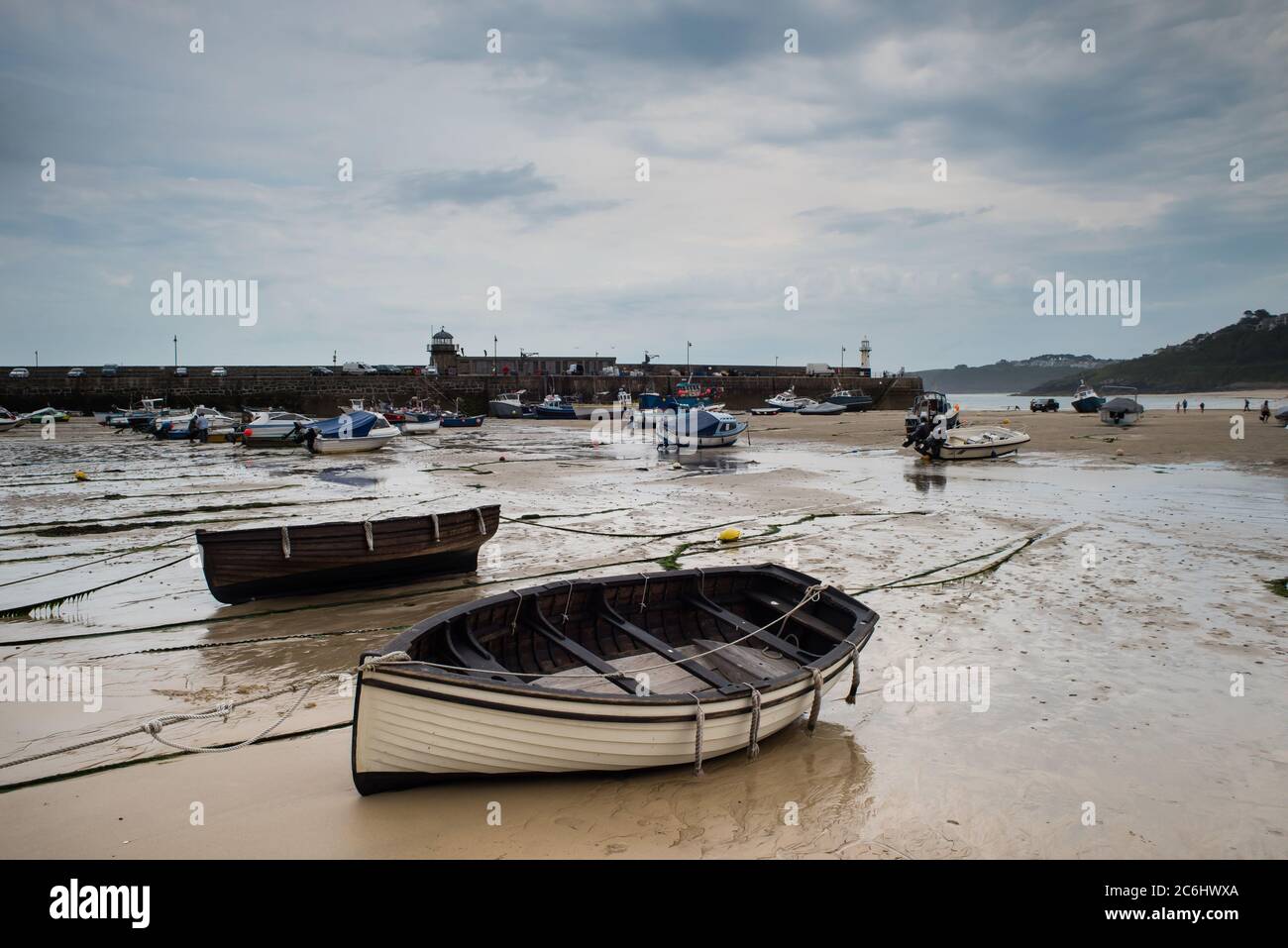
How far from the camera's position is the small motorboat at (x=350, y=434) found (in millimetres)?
31156

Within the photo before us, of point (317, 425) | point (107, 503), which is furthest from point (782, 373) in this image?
point (107, 503)

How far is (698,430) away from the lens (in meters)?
32.9

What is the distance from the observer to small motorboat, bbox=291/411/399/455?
31.2 meters

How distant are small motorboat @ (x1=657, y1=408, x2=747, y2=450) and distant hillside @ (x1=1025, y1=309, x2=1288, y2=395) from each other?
121544 millimetres

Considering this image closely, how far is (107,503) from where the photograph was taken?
59.4 ft

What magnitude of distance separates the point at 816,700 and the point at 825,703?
87cm

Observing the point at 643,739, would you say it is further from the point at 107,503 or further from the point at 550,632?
the point at 107,503

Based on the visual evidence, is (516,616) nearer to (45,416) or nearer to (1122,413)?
(1122,413)

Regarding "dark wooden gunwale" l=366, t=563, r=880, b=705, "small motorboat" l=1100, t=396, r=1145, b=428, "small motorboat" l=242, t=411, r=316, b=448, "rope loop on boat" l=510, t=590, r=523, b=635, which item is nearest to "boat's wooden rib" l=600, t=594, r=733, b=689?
"dark wooden gunwale" l=366, t=563, r=880, b=705

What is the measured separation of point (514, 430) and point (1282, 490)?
36.5 m

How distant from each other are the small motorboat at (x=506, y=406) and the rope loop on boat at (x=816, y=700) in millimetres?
53328

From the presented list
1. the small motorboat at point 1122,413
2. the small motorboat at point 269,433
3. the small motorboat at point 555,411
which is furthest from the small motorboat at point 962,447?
the small motorboat at point 555,411

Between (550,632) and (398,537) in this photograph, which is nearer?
(550,632)
